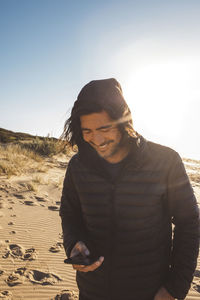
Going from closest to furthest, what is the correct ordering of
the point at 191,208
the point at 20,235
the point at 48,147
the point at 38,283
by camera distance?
1. the point at 191,208
2. the point at 38,283
3. the point at 20,235
4. the point at 48,147

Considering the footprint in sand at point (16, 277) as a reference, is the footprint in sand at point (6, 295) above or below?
above

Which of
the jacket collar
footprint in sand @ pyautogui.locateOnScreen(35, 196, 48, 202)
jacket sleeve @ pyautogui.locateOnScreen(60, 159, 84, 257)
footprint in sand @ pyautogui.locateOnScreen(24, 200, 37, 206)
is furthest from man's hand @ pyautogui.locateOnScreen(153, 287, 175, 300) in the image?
footprint in sand @ pyautogui.locateOnScreen(35, 196, 48, 202)

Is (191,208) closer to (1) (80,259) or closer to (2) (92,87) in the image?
(1) (80,259)

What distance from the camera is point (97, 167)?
1.43 meters

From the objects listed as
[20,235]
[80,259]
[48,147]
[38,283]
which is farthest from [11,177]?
[80,259]

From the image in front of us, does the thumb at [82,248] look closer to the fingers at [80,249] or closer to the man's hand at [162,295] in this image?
the fingers at [80,249]

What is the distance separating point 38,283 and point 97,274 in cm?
214

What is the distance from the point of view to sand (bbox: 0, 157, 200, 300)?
2965mm

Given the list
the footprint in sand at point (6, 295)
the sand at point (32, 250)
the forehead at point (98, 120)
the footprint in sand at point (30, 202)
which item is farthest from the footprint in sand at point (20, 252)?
the forehead at point (98, 120)

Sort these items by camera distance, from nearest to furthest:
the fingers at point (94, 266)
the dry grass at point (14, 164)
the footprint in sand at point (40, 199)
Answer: the fingers at point (94, 266), the footprint in sand at point (40, 199), the dry grass at point (14, 164)

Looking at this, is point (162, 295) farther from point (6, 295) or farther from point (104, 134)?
point (6, 295)

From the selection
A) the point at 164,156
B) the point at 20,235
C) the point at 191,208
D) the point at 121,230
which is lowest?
the point at 20,235

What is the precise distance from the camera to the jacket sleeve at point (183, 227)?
1.23m

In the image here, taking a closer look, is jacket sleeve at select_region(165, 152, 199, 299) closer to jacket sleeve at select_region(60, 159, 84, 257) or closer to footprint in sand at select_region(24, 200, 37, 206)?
jacket sleeve at select_region(60, 159, 84, 257)
